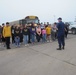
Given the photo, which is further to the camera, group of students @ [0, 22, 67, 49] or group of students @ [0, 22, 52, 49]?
group of students @ [0, 22, 67, 49]

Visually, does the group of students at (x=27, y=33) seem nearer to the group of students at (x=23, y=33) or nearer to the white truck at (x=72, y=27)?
the group of students at (x=23, y=33)

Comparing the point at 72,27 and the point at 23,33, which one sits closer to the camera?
the point at 23,33

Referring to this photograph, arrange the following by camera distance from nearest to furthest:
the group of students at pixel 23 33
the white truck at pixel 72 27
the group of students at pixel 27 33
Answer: the group of students at pixel 23 33 → the group of students at pixel 27 33 → the white truck at pixel 72 27

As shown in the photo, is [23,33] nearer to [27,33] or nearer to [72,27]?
[27,33]

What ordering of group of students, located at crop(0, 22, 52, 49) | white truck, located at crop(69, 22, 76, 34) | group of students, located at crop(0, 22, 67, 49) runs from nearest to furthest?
group of students, located at crop(0, 22, 52, 49)
group of students, located at crop(0, 22, 67, 49)
white truck, located at crop(69, 22, 76, 34)

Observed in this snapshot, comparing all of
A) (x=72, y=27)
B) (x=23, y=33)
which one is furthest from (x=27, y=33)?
(x=72, y=27)

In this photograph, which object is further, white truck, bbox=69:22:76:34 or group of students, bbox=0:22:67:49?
white truck, bbox=69:22:76:34

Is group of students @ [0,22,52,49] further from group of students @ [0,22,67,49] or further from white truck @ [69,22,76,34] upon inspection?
white truck @ [69,22,76,34]

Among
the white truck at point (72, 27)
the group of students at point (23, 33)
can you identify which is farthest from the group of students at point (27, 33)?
the white truck at point (72, 27)

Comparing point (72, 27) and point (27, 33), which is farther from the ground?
point (27, 33)

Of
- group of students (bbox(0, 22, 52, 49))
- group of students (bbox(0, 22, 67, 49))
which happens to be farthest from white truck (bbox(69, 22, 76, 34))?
group of students (bbox(0, 22, 52, 49))

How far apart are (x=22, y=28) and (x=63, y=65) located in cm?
933

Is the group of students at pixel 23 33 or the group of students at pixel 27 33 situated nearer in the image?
the group of students at pixel 23 33

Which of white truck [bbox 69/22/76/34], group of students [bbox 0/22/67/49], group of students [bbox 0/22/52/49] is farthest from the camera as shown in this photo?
white truck [bbox 69/22/76/34]
